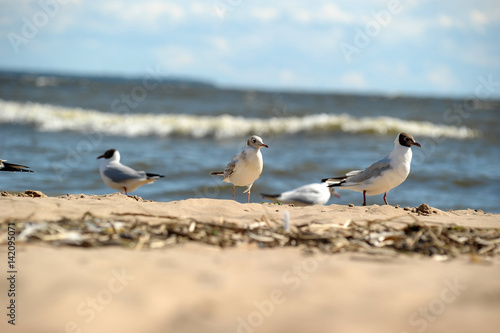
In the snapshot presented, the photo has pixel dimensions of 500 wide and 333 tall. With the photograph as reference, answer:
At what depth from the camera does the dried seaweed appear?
3078 millimetres

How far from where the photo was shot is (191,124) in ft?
67.4


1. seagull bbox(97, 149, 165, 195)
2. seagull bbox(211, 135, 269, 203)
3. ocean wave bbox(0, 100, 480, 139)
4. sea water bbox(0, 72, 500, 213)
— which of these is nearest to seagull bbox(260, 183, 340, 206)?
seagull bbox(211, 135, 269, 203)

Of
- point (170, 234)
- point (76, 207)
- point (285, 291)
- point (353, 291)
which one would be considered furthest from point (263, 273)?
point (76, 207)

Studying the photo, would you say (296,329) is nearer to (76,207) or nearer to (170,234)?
(170,234)

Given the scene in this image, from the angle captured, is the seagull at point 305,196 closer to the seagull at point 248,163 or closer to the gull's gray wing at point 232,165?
the seagull at point 248,163

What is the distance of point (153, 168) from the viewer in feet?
34.9

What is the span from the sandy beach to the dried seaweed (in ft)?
0.10

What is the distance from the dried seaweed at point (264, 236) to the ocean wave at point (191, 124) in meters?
14.9

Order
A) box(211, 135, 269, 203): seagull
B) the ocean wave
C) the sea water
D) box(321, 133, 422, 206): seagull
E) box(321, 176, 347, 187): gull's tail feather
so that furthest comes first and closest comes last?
the ocean wave < the sea water < box(211, 135, 269, 203): seagull < box(321, 176, 347, 187): gull's tail feather < box(321, 133, 422, 206): seagull

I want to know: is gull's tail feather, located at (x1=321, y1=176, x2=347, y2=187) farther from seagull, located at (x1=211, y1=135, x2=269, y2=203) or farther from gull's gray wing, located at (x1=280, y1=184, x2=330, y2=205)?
seagull, located at (x1=211, y1=135, x2=269, y2=203)

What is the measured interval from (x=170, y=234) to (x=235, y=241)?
39 cm

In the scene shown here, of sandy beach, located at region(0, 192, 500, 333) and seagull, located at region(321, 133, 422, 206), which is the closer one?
sandy beach, located at region(0, 192, 500, 333)

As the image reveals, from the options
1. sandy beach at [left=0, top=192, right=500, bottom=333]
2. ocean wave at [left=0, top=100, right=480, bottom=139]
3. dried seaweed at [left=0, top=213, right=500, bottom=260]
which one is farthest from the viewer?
ocean wave at [left=0, top=100, right=480, bottom=139]

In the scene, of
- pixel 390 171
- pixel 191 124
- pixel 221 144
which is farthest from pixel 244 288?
pixel 191 124
